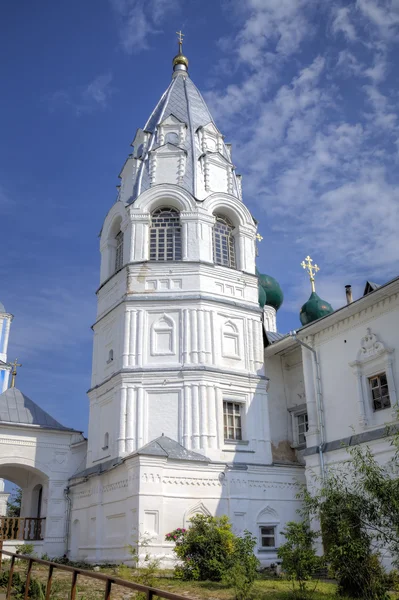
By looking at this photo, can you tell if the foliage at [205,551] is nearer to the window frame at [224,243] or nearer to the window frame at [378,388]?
the window frame at [378,388]

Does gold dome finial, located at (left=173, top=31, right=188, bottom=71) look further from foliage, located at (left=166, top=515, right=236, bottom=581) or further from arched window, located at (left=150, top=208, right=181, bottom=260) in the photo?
foliage, located at (left=166, top=515, right=236, bottom=581)

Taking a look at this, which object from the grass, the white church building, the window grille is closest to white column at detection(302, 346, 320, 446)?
the white church building

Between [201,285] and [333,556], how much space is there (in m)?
10.1

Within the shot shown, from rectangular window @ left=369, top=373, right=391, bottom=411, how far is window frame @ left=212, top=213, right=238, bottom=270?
628 centimetres

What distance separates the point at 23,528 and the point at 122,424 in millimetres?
5169

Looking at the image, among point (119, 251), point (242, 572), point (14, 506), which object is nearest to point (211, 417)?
point (242, 572)

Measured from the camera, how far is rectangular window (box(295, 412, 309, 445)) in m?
18.6

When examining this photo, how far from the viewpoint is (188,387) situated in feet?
55.5

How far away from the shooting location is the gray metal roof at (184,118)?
2003 centimetres

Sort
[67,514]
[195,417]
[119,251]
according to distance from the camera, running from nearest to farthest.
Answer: [195,417] → [67,514] → [119,251]

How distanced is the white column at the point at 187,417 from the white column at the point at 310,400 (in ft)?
10.4

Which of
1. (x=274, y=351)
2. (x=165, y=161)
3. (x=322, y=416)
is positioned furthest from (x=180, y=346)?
(x=165, y=161)

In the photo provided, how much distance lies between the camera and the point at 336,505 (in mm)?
9297

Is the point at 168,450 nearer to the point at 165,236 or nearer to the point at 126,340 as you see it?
the point at 126,340
